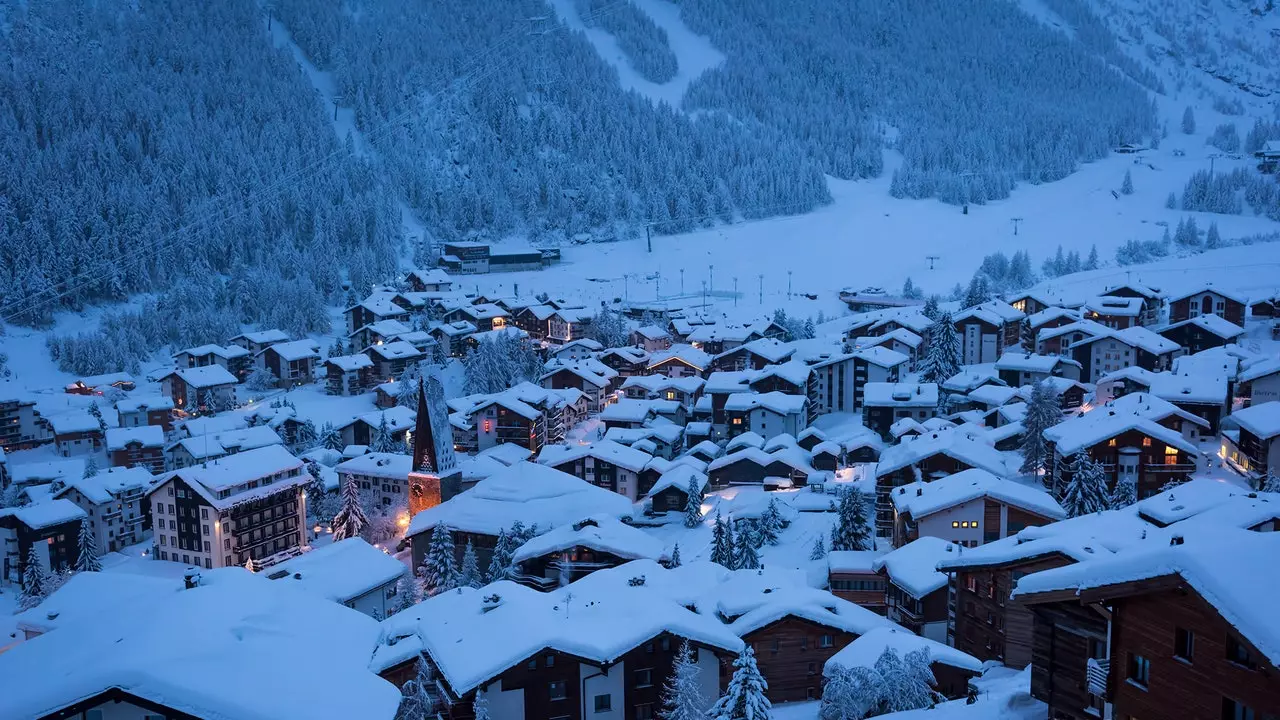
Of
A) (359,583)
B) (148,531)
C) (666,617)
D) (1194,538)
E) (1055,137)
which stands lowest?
(148,531)

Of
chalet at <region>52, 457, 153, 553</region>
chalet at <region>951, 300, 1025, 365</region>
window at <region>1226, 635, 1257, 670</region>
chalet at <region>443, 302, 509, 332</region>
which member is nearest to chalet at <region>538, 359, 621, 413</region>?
chalet at <region>443, 302, 509, 332</region>

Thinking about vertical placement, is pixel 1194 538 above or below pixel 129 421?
above

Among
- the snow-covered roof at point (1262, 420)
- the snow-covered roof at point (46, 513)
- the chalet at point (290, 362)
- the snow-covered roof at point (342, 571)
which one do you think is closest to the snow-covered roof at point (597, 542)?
the snow-covered roof at point (342, 571)

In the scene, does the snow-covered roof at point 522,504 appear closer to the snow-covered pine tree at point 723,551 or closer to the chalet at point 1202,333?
the snow-covered pine tree at point 723,551

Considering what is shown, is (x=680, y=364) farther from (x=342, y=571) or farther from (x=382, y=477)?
(x=342, y=571)

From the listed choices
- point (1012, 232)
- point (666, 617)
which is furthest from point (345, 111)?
point (666, 617)

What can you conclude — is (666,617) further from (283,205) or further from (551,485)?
(283,205)

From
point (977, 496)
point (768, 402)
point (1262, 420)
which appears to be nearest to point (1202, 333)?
point (1262, 420)

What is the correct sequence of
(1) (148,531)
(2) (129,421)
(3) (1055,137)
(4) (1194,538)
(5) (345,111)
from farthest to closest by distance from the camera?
(3) (1055,137), (5) (345,111), (2) (129,421), (1) (148,531), (4) (1194,538)
